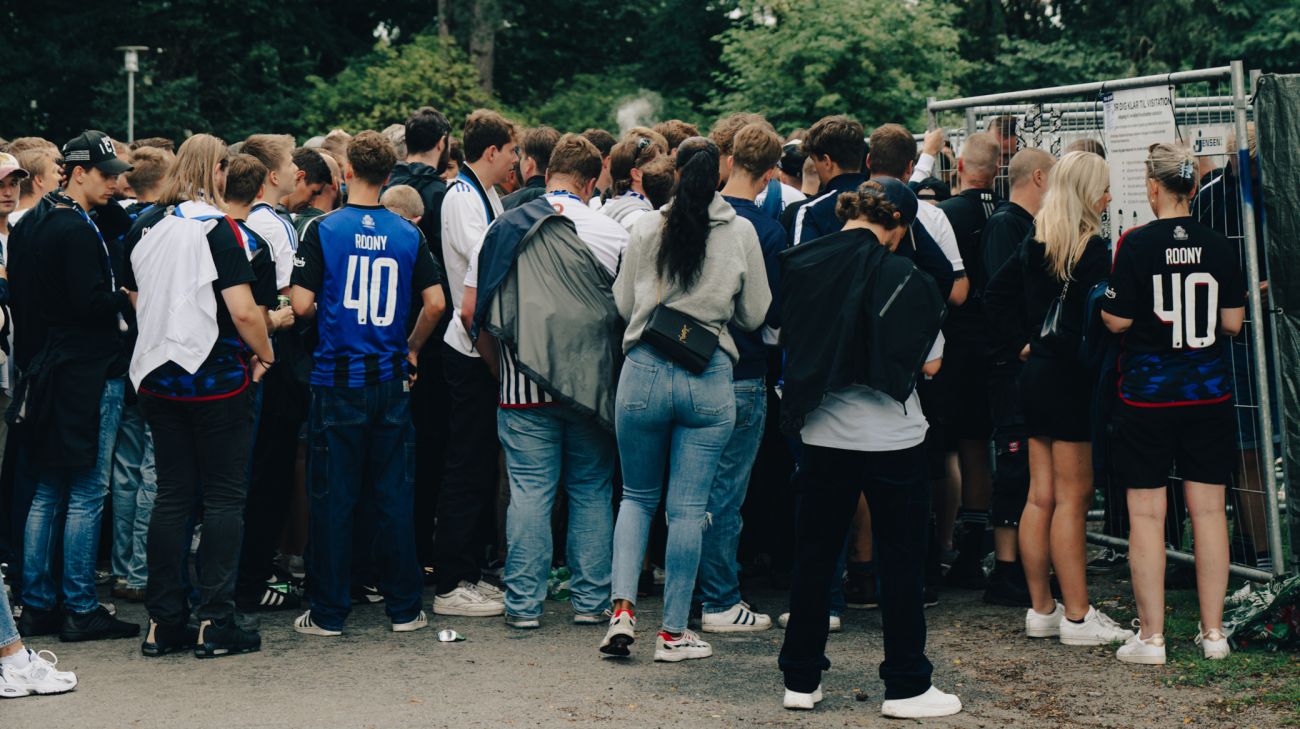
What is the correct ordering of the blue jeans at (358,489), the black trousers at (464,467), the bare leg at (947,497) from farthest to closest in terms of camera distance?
1. the bare leg at (947,497)
2. the black trousers at (464,467)
3. the blue jeans at (358,489)

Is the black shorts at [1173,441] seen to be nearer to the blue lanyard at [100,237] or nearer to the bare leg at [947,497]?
the bare leg at [947,497]

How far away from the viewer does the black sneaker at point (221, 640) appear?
633cm

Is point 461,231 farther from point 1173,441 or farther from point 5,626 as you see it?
point 1173,441

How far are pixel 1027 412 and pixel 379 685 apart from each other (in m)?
2.96

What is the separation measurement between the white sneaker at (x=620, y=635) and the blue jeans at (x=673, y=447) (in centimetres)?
9

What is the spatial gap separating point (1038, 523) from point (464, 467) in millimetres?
2695

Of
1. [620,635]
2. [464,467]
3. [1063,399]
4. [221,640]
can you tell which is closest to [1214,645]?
[1063,399]

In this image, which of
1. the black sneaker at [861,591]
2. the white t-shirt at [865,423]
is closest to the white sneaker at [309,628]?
the black sneaker at [861,591]

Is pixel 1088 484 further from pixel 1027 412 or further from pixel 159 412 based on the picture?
pixel 159 412

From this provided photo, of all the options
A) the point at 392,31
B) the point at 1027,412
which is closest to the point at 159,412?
the point at 1027,412

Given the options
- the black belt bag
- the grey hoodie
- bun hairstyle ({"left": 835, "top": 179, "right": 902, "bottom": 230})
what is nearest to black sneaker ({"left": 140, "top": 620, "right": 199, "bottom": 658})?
the grey hoodie

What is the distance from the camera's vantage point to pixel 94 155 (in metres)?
6.81

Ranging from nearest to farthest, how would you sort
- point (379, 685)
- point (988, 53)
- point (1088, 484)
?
point (379, 685) → point (1088, 484) → point (988, 53)

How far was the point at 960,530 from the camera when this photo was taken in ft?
26.6
